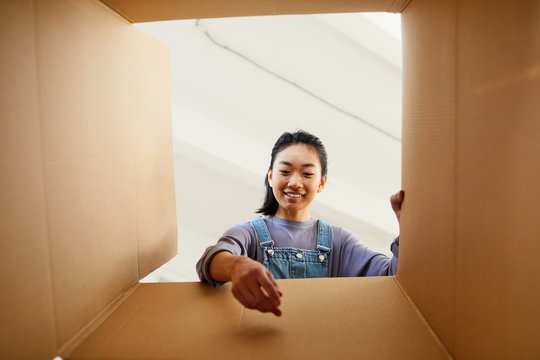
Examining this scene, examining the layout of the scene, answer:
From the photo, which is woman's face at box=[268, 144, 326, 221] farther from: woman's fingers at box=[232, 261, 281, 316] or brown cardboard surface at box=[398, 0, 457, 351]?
woman's fingers at box=[232, 261, 281, 316]

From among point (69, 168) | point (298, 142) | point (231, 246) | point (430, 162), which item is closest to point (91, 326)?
point (69, 168)

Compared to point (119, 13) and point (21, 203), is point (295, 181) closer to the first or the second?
point (119, 13)

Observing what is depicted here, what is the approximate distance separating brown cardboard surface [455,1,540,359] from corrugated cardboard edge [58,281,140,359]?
45 cm

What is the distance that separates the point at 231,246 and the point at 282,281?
225 mm

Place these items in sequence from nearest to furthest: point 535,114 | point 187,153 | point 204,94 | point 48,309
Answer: point 535,114
point 48,309
point 204,94
point 187,153

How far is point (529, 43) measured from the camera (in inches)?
14.6

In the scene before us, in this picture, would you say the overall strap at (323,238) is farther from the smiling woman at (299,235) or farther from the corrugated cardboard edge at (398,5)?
the corrugated cardboard edge at (398,5)

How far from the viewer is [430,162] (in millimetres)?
592

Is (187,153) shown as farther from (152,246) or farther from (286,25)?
(152,246)

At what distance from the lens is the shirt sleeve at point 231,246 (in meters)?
0.74

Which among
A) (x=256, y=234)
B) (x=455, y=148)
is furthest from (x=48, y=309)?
(x=256, y=234)

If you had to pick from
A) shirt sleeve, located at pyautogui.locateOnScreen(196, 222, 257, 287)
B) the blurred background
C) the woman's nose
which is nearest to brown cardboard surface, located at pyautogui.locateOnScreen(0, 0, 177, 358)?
shirt sleeve, located at pyautogui.locateOnScreen(196, 222, 257, 287)

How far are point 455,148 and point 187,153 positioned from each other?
1443 mm

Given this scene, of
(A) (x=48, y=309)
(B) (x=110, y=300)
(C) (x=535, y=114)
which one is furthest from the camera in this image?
(B) (x=110, y=300)
